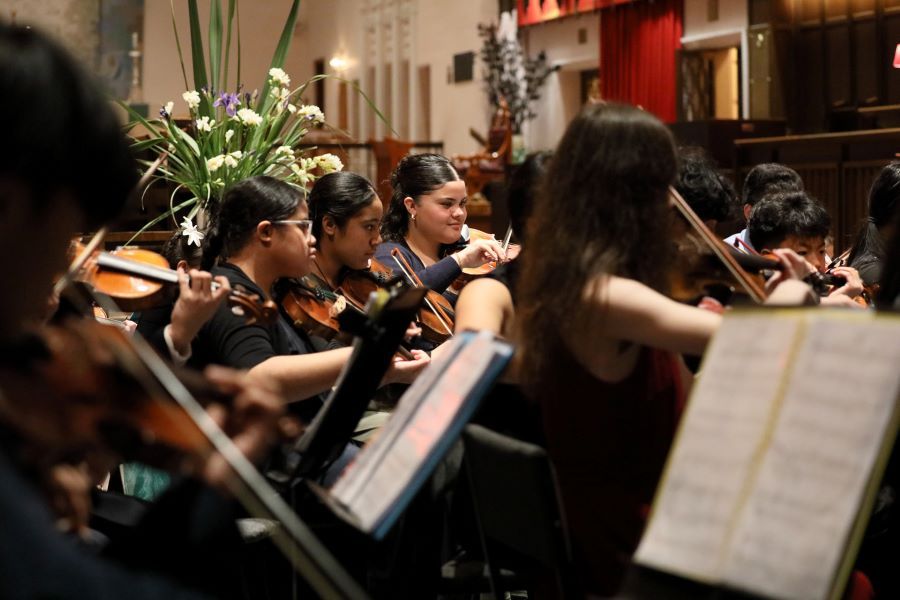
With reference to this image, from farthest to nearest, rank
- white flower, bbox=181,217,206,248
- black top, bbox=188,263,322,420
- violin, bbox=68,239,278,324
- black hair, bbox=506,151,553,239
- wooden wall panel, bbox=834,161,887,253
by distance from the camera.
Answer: wooden wall panel, bbox=834,161,887,253 → white flower, bbox=181,217,206,248 → black top, bbox=188,263,322,420 → violin, bbox=68,239,278,324 → black hair, bbox=506,151,553,239

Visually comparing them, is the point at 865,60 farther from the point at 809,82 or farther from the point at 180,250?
the point at 180,250

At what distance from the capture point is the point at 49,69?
1111 millimetres

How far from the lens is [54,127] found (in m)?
1.10

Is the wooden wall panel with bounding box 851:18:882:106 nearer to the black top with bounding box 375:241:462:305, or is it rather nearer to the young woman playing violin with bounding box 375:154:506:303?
the young woman playing violin with bounding box 375:154:506:303

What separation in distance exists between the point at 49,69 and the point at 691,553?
0.90 meters

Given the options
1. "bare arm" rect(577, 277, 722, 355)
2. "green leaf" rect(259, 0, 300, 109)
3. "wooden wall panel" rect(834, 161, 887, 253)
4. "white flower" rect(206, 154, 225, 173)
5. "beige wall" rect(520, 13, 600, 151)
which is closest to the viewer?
"bare arm" rect(577, 277, 722, 355)

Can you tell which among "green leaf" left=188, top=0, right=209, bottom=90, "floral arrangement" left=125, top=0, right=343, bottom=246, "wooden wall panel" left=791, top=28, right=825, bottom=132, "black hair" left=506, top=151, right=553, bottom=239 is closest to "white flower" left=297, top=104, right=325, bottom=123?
"floral arrangement" left=125, top=0, right=343, bottom=246

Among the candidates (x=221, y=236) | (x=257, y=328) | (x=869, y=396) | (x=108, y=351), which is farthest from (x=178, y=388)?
(x=221, y=236)

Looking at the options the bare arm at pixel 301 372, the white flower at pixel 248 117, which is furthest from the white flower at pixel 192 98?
the bare arm at pixel 301 372

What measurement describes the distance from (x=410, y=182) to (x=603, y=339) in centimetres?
245

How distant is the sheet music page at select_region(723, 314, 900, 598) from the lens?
1292mm

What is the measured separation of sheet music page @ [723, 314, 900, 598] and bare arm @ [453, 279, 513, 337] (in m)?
0.91

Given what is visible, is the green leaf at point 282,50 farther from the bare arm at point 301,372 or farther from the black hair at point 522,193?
the black hair at point 522,193

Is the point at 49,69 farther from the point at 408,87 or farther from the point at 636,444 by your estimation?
the point at 408,87
